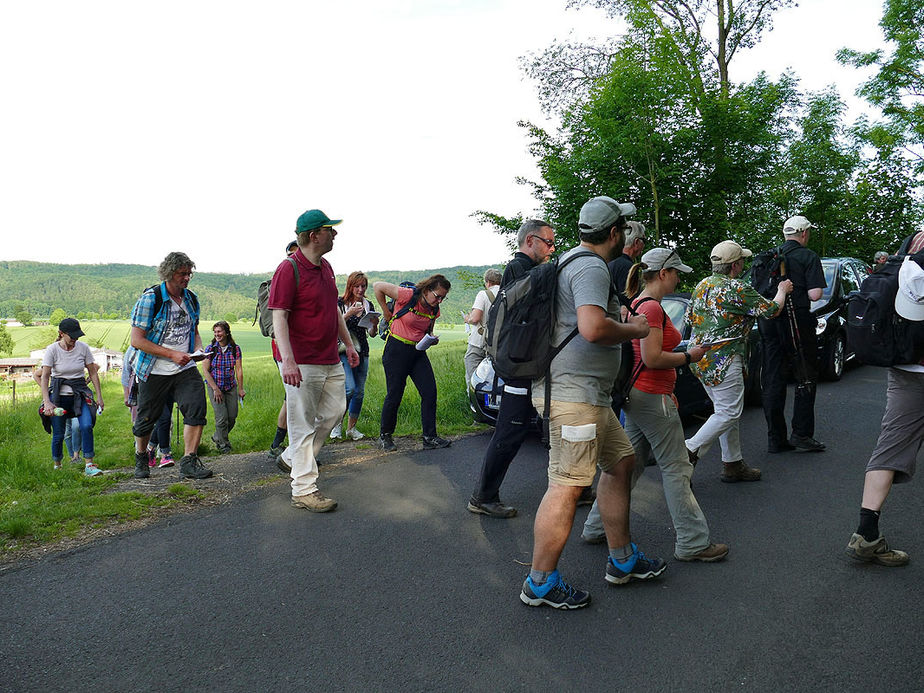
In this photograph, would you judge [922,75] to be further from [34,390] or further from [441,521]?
[34,390]

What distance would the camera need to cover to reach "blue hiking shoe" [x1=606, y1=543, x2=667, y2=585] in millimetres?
3668

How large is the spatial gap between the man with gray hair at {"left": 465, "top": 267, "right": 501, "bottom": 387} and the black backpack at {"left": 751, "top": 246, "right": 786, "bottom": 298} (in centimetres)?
272

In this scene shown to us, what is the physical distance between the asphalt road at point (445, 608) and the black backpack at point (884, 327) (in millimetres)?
1189

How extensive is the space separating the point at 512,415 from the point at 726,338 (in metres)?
1.86

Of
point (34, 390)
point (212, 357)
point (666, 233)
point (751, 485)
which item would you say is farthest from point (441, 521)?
point (34, 390)

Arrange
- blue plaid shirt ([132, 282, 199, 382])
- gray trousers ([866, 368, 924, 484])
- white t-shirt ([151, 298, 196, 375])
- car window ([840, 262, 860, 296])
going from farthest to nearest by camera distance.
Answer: car window ([840, 262, 860, 296]) → white t-shirt ([151, 298, 196, 375]) → blue plaid shirt ([132, 282, 199, 382]) → gray trousers ([866, 368, 924, 484])

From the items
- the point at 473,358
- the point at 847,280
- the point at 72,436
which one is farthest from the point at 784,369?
the point at 72,436

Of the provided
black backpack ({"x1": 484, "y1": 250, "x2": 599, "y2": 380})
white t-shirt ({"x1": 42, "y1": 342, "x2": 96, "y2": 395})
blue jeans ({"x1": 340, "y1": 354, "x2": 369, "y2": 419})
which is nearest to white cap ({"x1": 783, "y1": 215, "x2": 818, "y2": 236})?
black backpack ({"x1": 484, "y1": 250, "x2": 599, "y2": 380})

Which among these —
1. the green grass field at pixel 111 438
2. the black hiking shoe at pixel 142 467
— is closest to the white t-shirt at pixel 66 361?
the green grass field at pixel 111 438

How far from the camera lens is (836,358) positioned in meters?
10.6

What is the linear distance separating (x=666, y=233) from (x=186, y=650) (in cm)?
1200

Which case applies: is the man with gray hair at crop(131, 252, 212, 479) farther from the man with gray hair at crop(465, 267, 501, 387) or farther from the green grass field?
the man with gray hair at crop(465, 267, 501, 387)

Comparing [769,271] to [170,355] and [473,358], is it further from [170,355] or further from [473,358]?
[170,355]

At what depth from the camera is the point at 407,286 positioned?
7.49 meters
